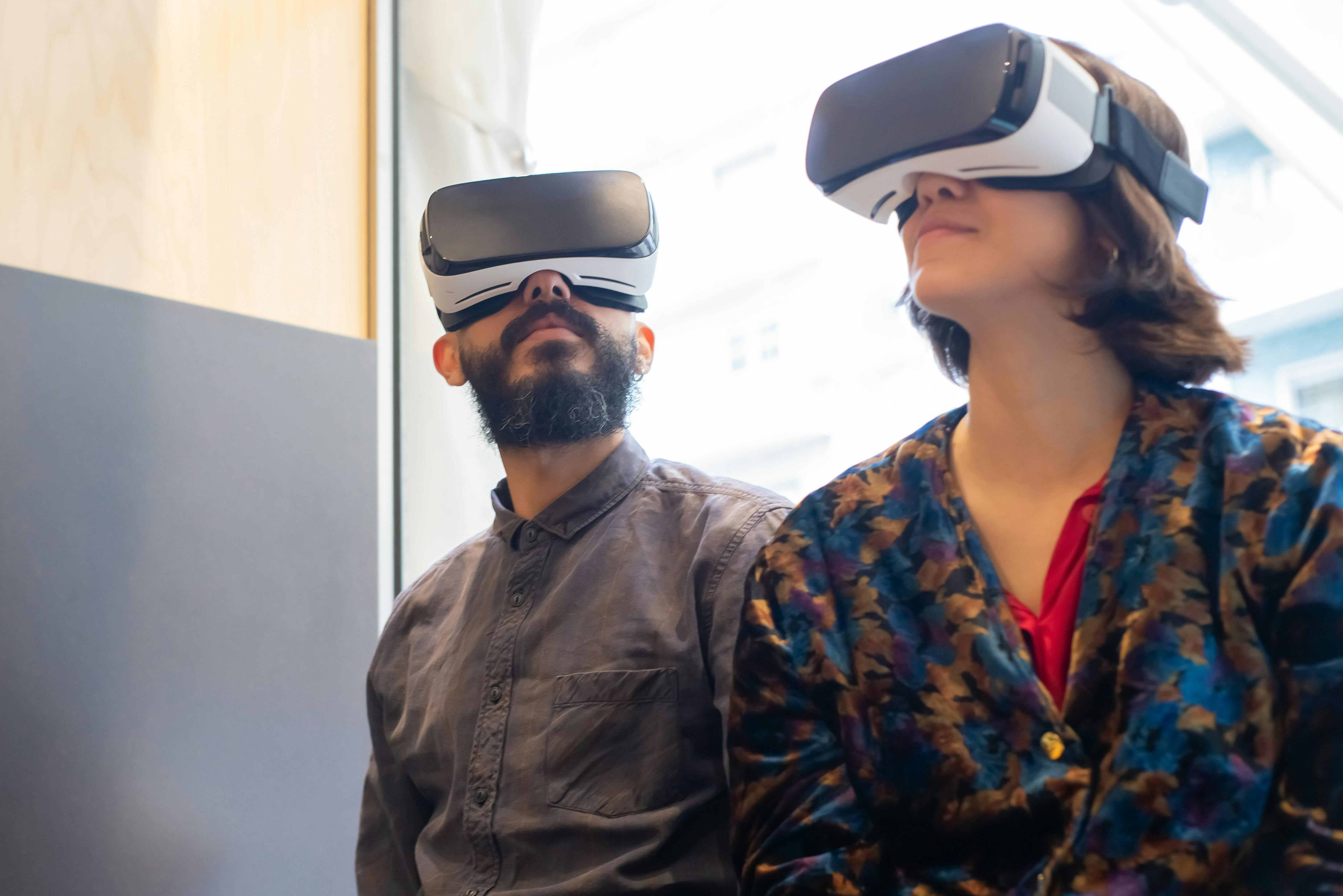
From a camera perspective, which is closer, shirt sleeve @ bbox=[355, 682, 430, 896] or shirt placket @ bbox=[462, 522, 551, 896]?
shirt placket @ bbox=[462, 522, 551, 896]

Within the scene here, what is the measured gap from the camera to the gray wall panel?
5.99 ft

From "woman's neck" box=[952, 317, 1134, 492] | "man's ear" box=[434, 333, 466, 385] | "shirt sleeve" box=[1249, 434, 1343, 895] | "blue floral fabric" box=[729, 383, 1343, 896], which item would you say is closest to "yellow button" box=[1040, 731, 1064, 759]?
"blue floral fabric" box=[729, 383, 1343, 896]

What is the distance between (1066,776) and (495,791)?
720mm

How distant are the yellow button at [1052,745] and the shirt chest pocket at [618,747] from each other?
19.7 inches

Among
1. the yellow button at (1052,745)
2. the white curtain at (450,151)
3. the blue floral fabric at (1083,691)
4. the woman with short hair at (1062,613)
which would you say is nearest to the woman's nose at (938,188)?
the woman with short hair at (1062,613)

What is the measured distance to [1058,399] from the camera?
46.2 inches

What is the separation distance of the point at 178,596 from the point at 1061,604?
1.48m

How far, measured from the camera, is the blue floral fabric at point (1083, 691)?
93cm

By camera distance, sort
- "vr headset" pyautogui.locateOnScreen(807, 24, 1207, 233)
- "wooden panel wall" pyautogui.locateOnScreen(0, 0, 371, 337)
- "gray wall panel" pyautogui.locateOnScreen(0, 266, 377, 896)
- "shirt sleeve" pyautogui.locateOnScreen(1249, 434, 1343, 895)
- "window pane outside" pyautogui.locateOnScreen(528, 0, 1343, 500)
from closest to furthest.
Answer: "shirt sleeve" pyautogui.locateOnScreen(1249, 434, 1343, 895)
"vr headset" pyautogui.locateOnScreen(807, 24, 1207, 233)
"window pane outside" pyautogui.locateOnScreen(528, 0, 1343, 500)
"gray wall panel" pyautogui.locateOnScreen(0, 266, 377, 896)
"wooden panel wall" pyautogui.locateOnScreen(0, 0, 371, 337)

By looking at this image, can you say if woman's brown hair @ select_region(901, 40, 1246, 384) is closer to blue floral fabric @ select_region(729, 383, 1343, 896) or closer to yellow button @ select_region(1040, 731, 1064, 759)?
blue floral fabric @ select_region(729, 383, 1343, 896)

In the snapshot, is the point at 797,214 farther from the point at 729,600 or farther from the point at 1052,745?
the point at 1052,745

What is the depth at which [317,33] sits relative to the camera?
2488mm

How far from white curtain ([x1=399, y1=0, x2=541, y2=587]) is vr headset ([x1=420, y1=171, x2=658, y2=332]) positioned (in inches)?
34.8

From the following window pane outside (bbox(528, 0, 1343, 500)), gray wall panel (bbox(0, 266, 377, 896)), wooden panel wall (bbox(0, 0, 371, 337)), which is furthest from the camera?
wooden panel wall (bbox(0, 0, 371, 337))
